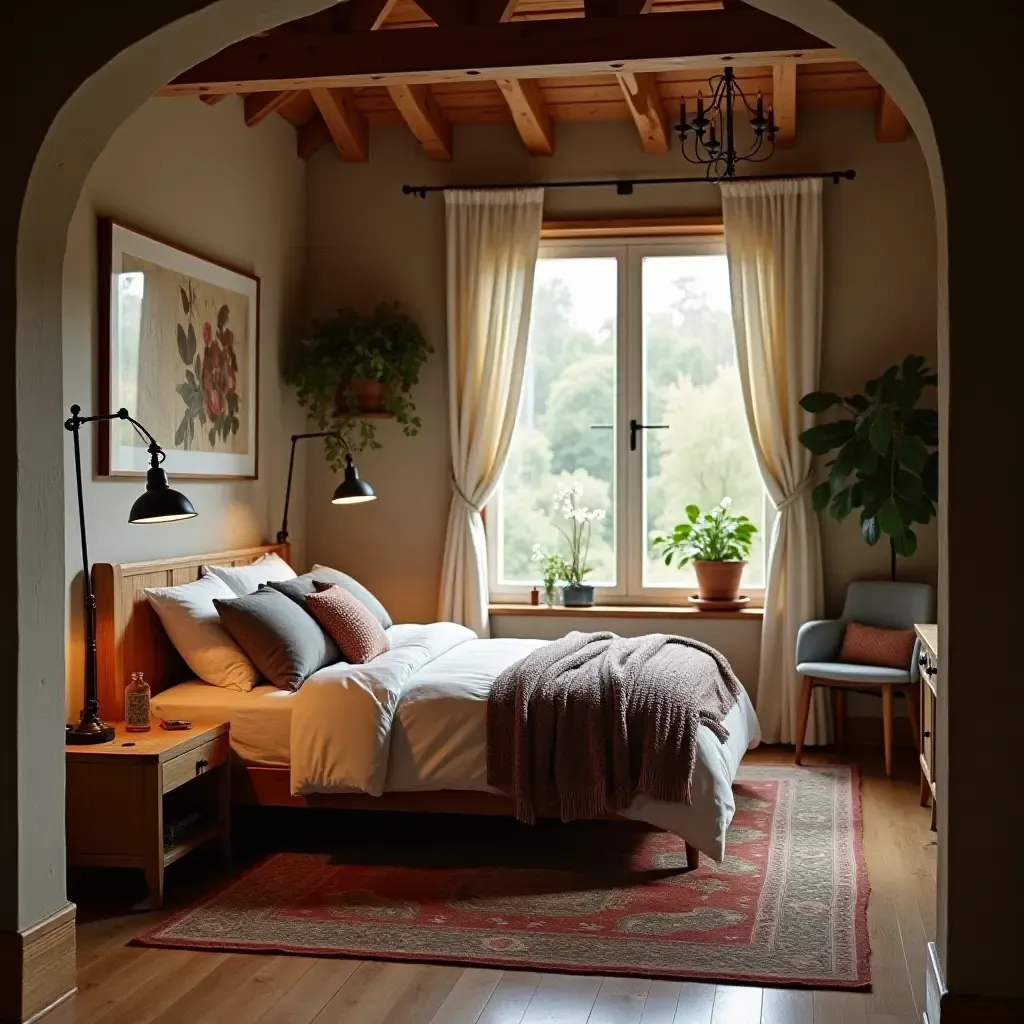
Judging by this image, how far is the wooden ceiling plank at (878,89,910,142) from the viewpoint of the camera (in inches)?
249

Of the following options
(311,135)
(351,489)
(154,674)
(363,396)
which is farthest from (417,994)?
(311,135)

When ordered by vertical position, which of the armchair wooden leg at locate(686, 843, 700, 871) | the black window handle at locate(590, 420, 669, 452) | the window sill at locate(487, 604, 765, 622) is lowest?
the armchair wooden leg at locate(686, 843, 700, 871)

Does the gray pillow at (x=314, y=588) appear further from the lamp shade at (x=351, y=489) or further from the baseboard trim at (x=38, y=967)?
the baseboard trim at (x=38, y=967)

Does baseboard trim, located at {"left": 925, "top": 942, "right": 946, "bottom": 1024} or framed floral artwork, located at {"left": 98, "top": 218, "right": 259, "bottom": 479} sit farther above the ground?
framed floral artwork, located at {"left": 98, "top": 218, "right": 259, "bottom": 479}

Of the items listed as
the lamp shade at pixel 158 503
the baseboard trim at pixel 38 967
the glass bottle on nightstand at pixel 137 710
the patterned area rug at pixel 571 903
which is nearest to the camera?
the baseboard trim at pixel 38 967

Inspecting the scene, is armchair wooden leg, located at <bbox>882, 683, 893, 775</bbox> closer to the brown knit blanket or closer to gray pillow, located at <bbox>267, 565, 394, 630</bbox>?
the brown knit blanket

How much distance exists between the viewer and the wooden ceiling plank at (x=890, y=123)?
6.33 m

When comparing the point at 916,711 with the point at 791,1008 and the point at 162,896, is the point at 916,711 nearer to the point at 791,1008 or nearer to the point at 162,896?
the point at 791,1008

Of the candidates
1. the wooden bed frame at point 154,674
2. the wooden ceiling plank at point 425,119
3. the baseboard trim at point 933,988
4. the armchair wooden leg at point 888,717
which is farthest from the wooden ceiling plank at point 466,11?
the baseboard trim at point 933,988

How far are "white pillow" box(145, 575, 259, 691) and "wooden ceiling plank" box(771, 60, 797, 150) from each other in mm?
3461

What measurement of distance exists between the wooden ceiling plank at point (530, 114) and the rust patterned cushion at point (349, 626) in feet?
8.32

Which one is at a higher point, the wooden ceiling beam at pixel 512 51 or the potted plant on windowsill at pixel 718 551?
the wooden ceiling beam at pixel 512 51

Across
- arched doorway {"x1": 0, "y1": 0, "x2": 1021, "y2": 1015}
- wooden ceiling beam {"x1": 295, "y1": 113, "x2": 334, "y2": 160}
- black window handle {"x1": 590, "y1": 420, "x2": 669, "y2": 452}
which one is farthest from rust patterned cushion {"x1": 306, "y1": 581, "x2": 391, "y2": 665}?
wooden ceiling beam {"x1": 295, "y1": 113, "x2": 334, "y2": 160}
